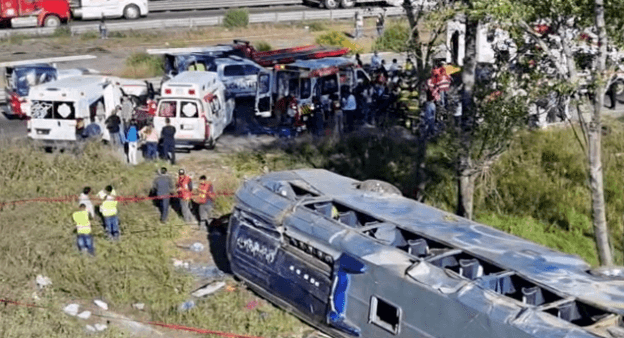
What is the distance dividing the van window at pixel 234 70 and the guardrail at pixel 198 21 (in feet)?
45.2

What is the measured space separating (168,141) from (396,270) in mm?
11434

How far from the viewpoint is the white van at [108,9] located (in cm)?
4597

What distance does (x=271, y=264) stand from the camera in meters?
14.7

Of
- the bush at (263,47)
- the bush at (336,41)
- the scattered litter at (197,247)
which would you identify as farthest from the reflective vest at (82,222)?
the bush at (336,41)

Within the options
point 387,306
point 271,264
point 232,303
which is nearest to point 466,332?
point 387,306

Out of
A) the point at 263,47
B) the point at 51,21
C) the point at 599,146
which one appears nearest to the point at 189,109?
the point at 599,146

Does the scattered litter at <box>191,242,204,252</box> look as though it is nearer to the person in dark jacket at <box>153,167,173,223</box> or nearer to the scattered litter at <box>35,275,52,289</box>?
the person in dark jacket at <box>153,167,173,223</box>

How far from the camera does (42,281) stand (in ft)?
53.1

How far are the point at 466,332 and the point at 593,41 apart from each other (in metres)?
5.86

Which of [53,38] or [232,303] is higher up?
[53,38]

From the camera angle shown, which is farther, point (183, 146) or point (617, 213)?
point (183, 146)

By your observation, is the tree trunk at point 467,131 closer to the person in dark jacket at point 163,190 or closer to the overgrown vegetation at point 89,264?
the overgrown vegetation at point 89,264

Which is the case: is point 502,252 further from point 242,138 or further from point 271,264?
A: point 242,138

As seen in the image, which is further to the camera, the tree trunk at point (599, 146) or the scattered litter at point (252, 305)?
the scattered litter at point (252, 305)
